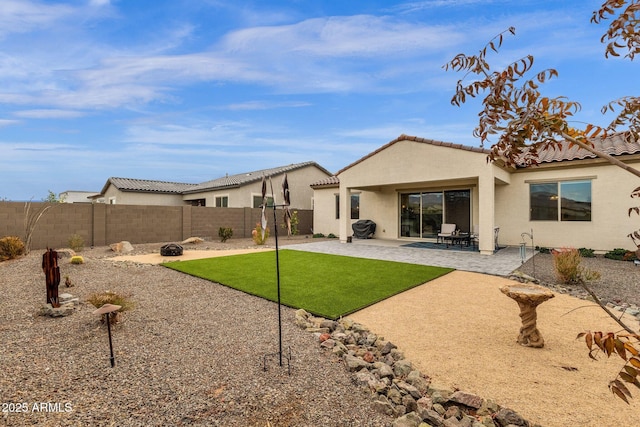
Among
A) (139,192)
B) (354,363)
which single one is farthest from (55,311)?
(139,192)

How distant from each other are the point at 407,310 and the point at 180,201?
2286cm

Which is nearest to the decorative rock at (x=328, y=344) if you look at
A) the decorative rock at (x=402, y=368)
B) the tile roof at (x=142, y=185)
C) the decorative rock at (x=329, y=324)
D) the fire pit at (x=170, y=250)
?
the decorative rock at (x=329, y=324)

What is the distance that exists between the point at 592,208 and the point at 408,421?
11928mm

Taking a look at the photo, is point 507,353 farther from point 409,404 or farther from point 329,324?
point 329,324

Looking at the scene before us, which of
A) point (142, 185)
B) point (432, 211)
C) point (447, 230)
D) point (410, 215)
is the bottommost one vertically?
point (447, 230)

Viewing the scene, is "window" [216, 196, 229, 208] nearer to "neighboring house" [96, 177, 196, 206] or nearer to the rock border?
"neighboring house" [96, 177, 196, 206]

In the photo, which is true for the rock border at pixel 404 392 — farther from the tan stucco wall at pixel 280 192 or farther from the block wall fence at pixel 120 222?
the tan stucco wall at pixel 280 192

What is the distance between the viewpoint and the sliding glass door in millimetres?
13477

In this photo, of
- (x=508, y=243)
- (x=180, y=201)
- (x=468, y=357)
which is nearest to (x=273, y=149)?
(x=180, y=201)

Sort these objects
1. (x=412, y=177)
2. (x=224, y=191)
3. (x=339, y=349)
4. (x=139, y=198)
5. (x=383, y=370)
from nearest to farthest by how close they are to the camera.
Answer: (x=383, y=370)
(x=339, y=349)
(x=412, y=177)
(x=224, y=191)
(x=139, y=198)

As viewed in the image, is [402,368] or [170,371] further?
A: [402,368]

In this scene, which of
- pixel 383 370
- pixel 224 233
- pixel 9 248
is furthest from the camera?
pixel 224 233

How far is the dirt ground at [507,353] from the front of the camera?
2.72m

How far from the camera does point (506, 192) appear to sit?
12234 millimetres
